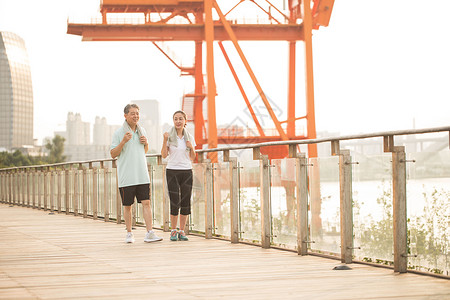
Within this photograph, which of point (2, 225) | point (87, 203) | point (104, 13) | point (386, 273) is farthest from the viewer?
point (104, 13)

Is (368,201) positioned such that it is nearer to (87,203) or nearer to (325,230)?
(325,230)

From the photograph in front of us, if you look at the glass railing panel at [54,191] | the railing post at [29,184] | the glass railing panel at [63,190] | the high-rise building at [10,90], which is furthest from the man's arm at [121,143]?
the high-rise building at [10,90]

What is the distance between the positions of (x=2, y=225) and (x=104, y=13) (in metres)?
14.4

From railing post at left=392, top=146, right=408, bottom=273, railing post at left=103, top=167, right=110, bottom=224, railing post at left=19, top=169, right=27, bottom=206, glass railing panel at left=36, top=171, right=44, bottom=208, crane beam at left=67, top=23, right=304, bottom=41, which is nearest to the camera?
railing post at left=392, top=146, right=408, bottom=273

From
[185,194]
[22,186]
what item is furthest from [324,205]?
[22,186]

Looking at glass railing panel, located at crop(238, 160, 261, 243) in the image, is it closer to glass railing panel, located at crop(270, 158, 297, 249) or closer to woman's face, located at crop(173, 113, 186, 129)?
glass railing panel, located at crop(270, 158, 297, 249)

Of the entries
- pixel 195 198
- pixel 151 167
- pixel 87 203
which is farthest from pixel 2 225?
pixel 195 198

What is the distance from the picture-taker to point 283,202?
22.5ft

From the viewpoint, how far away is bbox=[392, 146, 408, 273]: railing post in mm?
5234

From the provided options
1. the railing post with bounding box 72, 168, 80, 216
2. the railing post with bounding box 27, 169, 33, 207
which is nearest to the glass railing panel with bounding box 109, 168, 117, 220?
the railing post with bounding box 72, 168, 80, 216

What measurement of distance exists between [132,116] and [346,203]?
3104 mm

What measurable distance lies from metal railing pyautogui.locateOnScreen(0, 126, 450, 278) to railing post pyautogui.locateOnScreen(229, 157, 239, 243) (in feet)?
0.04

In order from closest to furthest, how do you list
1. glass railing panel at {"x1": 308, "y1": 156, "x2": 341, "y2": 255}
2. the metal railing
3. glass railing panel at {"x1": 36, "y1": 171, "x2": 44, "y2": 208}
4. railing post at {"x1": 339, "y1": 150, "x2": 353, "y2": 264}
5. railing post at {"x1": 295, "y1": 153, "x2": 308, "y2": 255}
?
1. the metal railing
2. railing post at {"x1": 339, "y1": 150, "x2": 353, "y2": 264}
3. glass railing panel at {"x1": 308, "y1": 156, "x2": 341, "y2": 255}
4. railing post at {"x1": 295, "y1": 153, "x2": 308, "y2": 255}
5. glass railing panel at {"x1": 36, "y1": 171, "x2": 44, "y2": 208}

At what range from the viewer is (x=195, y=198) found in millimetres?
8961
